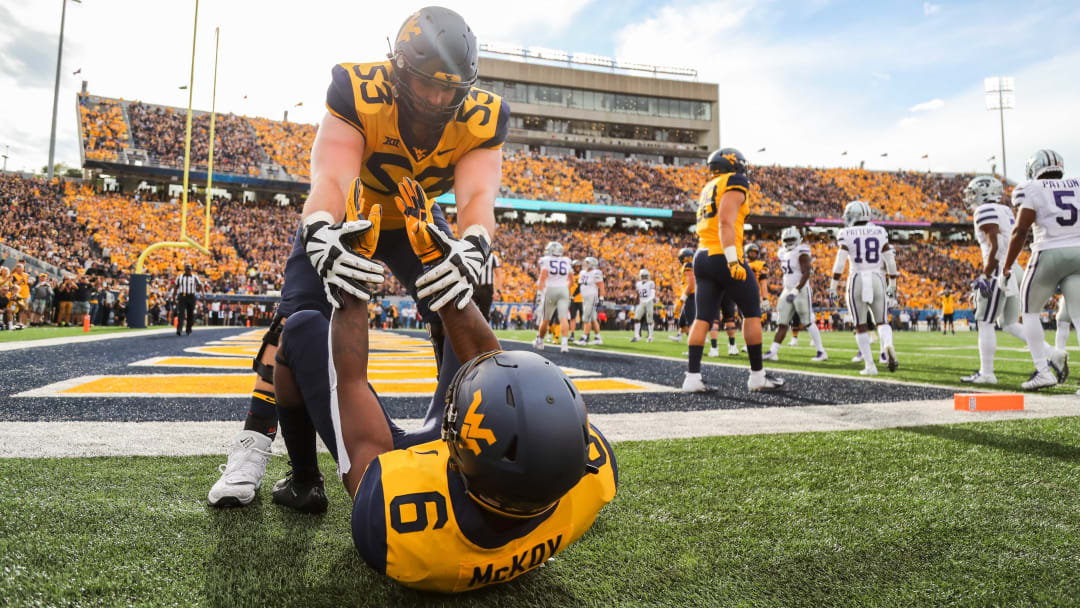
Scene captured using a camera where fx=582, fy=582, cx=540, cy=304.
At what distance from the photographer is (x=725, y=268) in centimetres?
525

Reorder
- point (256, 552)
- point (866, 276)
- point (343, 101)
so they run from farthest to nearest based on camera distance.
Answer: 1. point (866, 276)
2. point (343, 101)
3. point (256, 552)

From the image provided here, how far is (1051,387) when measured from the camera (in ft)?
17.1

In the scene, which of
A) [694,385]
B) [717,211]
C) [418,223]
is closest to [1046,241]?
[717,211]

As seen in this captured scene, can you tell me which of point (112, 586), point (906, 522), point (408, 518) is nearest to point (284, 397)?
point (112, 586)

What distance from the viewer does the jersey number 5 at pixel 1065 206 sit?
4.62 meters

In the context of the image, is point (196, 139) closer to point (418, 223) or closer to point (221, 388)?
point (221, 388)

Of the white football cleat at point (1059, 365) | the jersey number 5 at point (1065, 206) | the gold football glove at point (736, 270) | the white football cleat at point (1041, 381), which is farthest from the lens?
the white football cleat at point (1059, 365)

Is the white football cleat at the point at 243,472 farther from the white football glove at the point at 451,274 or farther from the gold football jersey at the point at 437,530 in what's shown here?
the white football glove at the point at 451,274

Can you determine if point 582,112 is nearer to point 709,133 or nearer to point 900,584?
point 709,133

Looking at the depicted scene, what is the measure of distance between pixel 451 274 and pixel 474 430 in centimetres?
59

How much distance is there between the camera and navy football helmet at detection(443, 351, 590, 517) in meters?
1.21

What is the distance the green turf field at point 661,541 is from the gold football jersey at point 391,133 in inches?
50.6

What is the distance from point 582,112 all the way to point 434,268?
49.7 meters

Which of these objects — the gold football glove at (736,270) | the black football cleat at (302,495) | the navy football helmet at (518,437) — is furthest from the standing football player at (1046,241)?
the black football cleat at (302,495)
